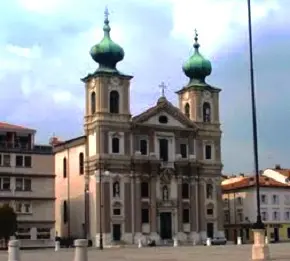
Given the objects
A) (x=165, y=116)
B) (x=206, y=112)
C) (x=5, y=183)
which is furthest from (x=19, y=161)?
(x=206, y=112)

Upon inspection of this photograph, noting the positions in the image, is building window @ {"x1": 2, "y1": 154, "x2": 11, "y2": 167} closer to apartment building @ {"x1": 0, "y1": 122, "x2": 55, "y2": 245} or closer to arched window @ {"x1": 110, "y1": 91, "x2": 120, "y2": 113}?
apartment building @ {"x1": 0, "y1": 122, "x2": 55, "y2": 245}

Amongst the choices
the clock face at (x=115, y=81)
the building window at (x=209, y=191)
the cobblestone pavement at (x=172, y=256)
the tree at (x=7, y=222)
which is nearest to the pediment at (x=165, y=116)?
the clock face at (x=115, y=81)

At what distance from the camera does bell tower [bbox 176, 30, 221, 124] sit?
310 ft

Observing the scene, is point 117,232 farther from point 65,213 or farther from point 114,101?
point 114,101

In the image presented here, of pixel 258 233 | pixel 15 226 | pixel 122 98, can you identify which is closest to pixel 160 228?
pixel 122 98

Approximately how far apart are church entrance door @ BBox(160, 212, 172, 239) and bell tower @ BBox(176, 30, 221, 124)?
1409cm

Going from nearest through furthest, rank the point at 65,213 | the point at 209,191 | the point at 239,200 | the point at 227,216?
the point at 65,213, the point at 209,191, the point at 239,200, the point at 227,216

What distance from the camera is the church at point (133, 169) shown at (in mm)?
83750

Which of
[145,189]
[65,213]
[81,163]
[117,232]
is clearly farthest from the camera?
[65,213]

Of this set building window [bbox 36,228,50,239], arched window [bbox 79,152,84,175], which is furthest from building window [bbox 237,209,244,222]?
building window [bbox 36,228,50,239]

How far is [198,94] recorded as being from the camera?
94438 millimetres

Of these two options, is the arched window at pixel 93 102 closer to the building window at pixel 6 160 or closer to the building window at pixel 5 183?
the building window at pixel 6 160

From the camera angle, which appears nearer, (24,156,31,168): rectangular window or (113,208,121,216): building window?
(24,156,31,168): rectangular window

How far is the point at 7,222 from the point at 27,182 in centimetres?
823
